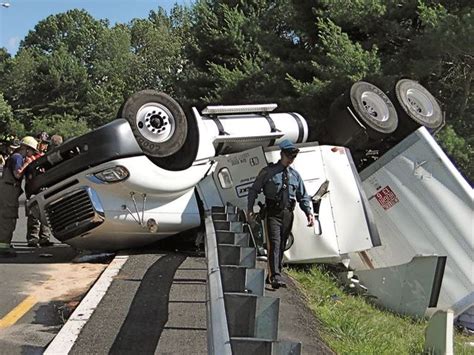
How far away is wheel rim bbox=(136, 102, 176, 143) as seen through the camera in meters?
8.43

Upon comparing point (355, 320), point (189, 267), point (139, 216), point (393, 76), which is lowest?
point (355, 320)

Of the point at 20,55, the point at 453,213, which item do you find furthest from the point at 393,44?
the point at 20,55

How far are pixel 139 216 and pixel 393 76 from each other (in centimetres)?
1025

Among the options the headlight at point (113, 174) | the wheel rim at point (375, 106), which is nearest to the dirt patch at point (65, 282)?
the headlight at point (113, 174)

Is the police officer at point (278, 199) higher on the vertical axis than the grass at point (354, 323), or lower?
higher

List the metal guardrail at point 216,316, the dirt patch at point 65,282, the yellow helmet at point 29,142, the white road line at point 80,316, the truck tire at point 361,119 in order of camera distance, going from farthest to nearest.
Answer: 1. the yellow helmet at point 29,142
2. the truck tire at point 361,119
3. the dirt patch at point 65,282
4. the white road line at point 80,316
5. the metal guardrail at point 216,316

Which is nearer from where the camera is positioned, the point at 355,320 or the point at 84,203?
the point at 355,320

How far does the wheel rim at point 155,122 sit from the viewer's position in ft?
27.7

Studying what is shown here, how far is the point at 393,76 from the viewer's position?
17.1 meters

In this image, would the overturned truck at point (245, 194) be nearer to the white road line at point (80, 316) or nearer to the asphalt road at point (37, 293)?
the asphalt road at point (37, 293)

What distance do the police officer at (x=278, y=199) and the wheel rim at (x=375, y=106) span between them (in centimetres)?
266

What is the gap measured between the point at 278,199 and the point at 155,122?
2084mm

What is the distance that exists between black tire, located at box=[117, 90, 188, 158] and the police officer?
5.00ft

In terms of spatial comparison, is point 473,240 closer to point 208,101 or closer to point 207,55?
point 208,101
